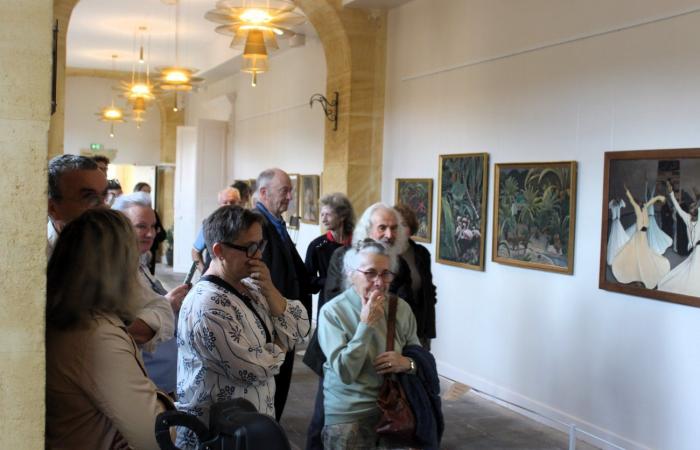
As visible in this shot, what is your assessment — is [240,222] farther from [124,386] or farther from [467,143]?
[467,143]

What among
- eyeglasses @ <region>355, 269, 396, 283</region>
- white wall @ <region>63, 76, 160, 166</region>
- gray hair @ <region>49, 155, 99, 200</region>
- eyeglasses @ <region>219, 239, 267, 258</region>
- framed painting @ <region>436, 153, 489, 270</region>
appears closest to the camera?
eyeglasses @ <region>219, 239, 267, 258</region>

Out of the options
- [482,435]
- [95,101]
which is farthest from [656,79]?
[95,101]

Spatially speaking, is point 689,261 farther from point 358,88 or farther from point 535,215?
point 358,88

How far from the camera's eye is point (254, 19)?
25.1ft

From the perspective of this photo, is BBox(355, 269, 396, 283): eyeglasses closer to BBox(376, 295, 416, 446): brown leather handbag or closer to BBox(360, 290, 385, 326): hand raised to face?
BBox(360, 290, 385, 326): hand raised to face

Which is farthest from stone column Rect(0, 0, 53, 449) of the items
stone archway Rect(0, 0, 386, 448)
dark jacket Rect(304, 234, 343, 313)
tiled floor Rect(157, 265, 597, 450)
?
dark jacket Rect(304, 234, 343, 313)

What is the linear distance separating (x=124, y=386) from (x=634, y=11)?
538cm

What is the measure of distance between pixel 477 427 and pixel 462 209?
243 cm

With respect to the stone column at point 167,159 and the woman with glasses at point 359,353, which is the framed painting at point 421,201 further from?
the stone column at point 167,159

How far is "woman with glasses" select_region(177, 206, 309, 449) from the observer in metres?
3.02

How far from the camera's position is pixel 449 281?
28.9 ft

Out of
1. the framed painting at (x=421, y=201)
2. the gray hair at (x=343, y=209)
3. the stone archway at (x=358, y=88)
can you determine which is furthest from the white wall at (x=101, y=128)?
the gray hair at (x=343, y=209)

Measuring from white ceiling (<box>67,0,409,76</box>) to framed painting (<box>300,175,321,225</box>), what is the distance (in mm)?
2392

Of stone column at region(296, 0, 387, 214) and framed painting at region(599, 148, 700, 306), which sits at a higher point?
stone column at region(296, 0, 387, 214)
